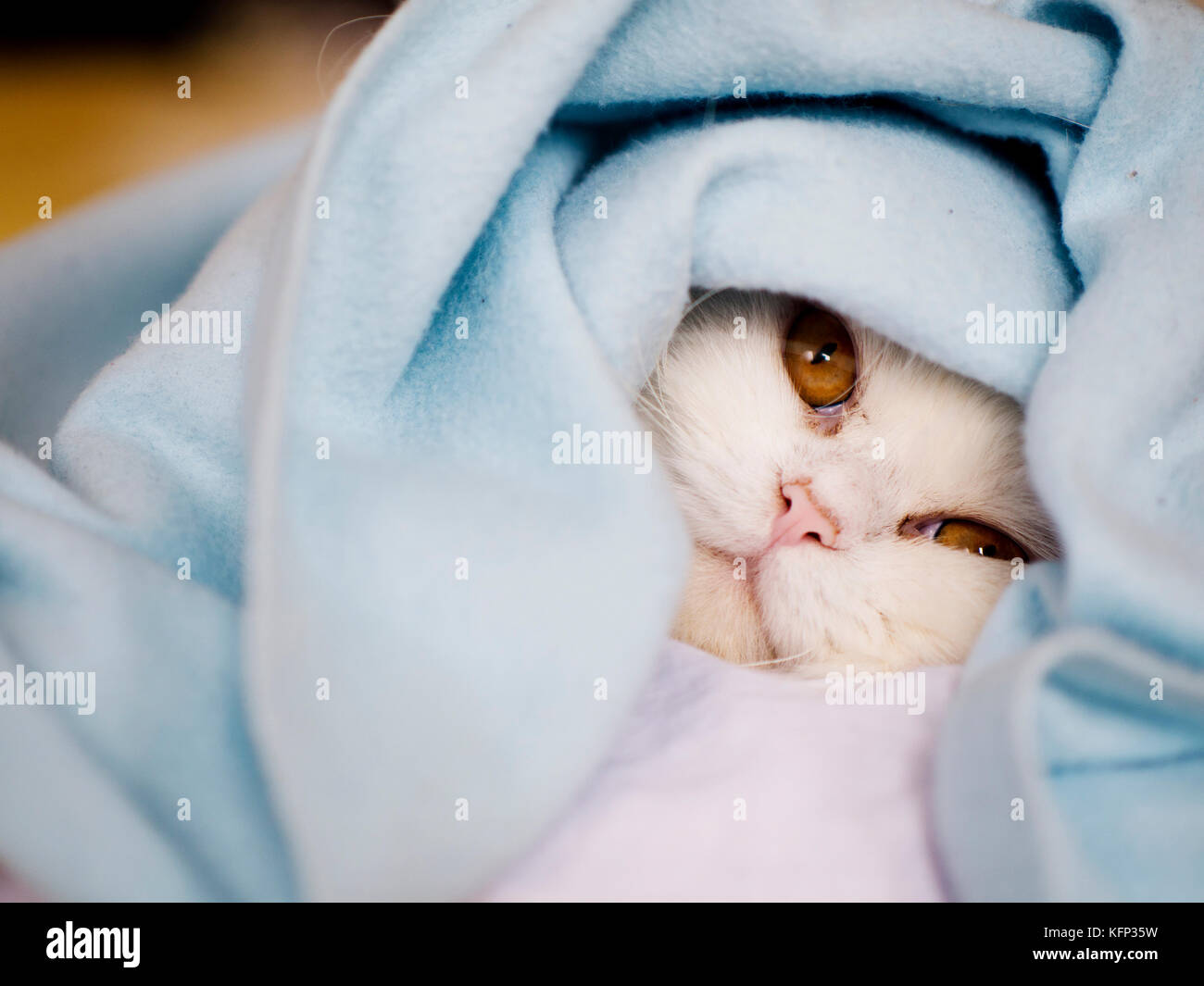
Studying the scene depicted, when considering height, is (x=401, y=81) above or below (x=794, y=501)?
above

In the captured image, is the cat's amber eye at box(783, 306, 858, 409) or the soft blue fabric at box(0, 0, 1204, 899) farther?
the cat's amber eye at box(783, 306, 858, 409)

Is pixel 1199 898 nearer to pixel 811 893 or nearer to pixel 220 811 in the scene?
pixel 811 893

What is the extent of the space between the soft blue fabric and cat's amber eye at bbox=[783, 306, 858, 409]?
0.12 meters

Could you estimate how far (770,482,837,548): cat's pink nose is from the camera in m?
0.66

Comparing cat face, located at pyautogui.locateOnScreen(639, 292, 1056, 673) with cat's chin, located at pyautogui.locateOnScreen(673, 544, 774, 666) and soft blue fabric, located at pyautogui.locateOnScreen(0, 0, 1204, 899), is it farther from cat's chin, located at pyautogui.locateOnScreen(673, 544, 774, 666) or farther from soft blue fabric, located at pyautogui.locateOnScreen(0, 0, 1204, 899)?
soft blue fabric, located at pyautogui.locateOnScreen(0, 0, 1204, 899)

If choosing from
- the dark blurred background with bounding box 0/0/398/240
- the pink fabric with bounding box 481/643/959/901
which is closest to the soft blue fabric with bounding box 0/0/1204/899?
the pink fabric with bounding box 481/643/959/901

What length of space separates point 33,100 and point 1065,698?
5.18 feet

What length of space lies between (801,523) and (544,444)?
225 millimetres

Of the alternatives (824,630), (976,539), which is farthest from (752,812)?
(976,539)

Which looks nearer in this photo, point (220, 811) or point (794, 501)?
point (220, 811)

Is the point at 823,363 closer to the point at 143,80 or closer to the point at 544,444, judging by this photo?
the point at 544,444
